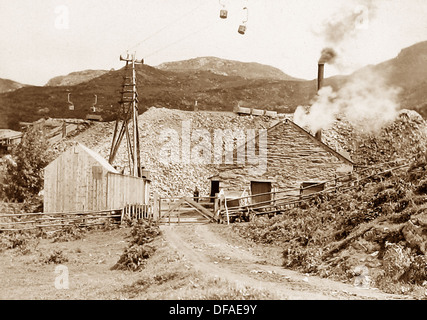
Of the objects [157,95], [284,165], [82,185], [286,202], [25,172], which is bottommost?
[286,202]

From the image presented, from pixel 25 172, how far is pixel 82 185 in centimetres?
→ 1165

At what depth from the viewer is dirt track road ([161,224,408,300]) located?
12.4 m

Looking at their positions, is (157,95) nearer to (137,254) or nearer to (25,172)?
(25,172)

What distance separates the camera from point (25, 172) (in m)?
38.8

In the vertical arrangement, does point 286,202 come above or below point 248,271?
above

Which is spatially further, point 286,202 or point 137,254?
point 286,202

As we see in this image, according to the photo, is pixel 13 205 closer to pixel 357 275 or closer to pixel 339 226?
pixel 339 226

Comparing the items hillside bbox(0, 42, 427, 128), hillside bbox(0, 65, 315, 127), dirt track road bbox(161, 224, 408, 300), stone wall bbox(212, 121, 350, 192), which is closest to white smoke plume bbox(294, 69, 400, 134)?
hillside bbox(0, 42, 427, 128)

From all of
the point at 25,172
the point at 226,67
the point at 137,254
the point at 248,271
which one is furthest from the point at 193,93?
the point at 248,271

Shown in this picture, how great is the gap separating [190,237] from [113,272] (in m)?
6.00

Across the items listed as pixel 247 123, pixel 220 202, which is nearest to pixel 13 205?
pixel 220 202

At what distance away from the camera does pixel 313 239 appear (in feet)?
65.5

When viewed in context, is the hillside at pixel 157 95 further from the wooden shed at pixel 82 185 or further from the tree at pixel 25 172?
the wooden shed at pixel 82 185

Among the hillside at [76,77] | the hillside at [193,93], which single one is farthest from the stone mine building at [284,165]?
the hillside at [76,77]
